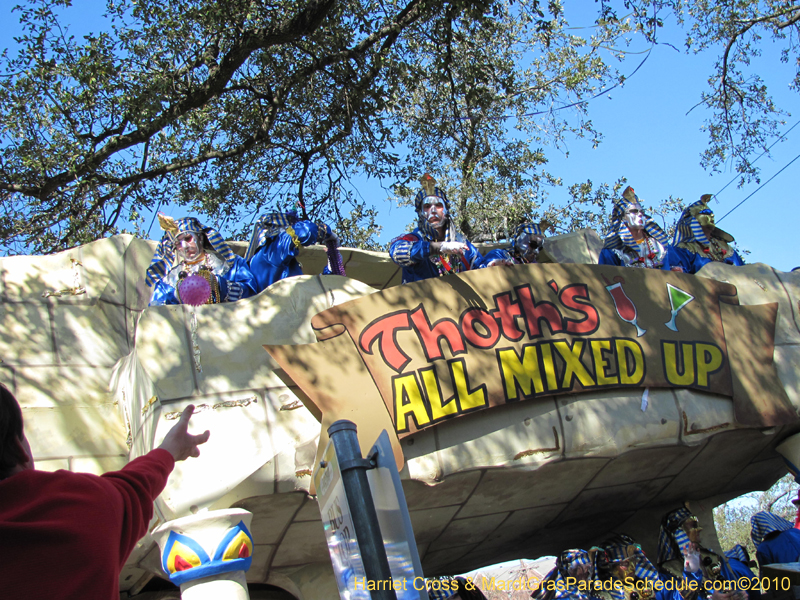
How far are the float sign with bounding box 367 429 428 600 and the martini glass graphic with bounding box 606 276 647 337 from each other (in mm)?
4241

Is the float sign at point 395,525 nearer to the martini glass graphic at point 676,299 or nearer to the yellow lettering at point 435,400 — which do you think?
Answer: the yellow lettering at point 435,400

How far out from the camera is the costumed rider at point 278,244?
676 cm

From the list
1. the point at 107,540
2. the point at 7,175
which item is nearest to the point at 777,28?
the point at 7,175

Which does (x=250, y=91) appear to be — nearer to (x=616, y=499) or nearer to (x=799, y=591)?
(x=616, y=499)

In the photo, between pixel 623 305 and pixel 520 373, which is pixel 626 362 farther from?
pixel 520 373

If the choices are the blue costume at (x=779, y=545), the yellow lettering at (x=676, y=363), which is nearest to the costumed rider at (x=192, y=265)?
the yellow lettering at (x=676, y=363)

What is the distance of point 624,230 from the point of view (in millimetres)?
7688

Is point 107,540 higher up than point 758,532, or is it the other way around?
point 107,540

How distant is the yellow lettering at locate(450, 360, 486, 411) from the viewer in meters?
5.20

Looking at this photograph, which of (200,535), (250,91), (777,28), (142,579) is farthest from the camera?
(777,28)

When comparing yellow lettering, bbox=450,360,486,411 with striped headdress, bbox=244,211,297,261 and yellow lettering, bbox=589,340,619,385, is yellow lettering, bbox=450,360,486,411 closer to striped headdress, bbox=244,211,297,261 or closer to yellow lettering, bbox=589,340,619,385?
yellow lettering, bbox=589,340,619,385

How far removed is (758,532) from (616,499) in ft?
8.96

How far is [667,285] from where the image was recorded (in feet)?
20.4

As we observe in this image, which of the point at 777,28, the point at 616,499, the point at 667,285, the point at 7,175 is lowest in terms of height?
the point at 616,499
